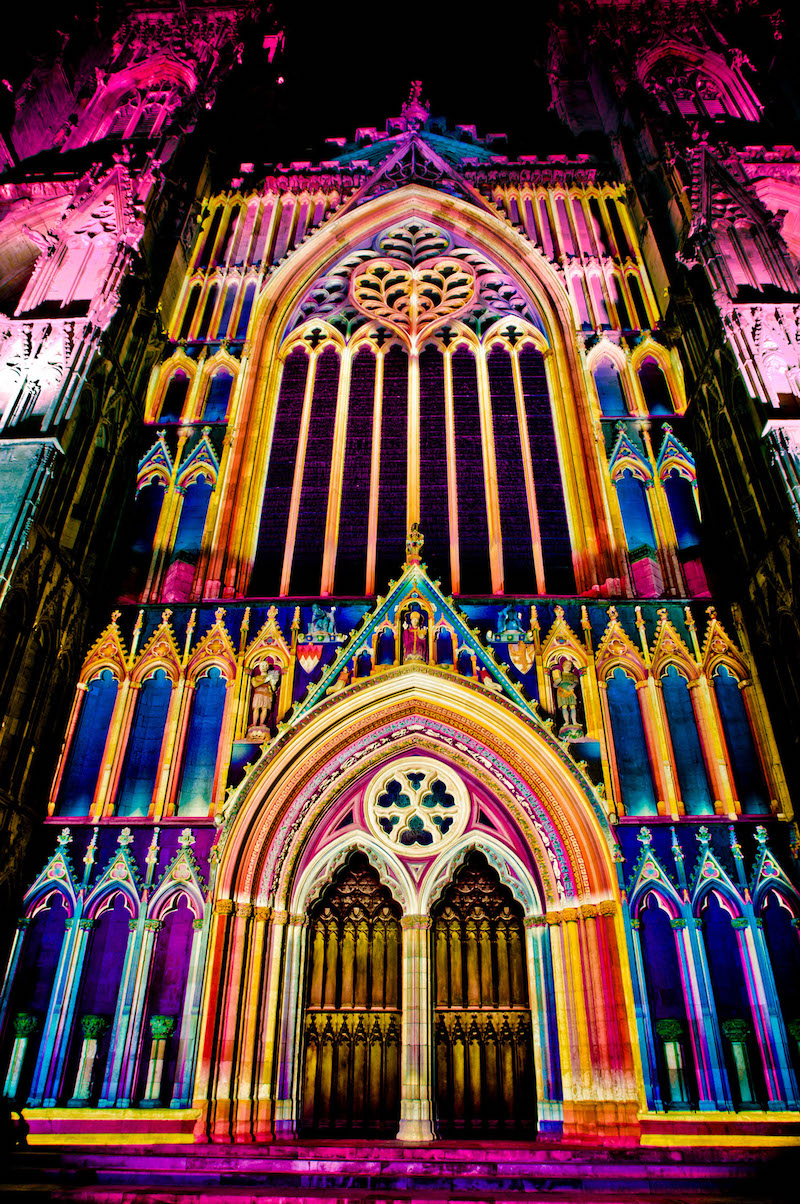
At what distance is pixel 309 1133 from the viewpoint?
357 inches

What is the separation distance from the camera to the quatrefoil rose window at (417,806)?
10297mm

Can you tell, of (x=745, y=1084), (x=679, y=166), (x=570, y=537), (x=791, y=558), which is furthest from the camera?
(x=679, y=166)

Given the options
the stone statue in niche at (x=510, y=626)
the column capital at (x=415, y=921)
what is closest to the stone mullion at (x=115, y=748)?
the column capital at (x=415, y=921)

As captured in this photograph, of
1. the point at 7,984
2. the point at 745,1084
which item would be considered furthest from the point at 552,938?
the point at 7,984

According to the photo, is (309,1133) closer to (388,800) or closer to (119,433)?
(388,800)

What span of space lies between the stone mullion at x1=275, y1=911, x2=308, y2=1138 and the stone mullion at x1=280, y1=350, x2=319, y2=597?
4.80m

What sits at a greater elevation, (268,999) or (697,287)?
(697,287)

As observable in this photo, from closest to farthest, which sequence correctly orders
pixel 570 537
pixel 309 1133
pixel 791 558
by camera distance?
pixel 309 1133, pixel 791 558, pixel 570 537

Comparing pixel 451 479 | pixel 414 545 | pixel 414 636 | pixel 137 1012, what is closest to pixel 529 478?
pixel 451 479

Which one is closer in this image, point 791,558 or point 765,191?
point 791,558

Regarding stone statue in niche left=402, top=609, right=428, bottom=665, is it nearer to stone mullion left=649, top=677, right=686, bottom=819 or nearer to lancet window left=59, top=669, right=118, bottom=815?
stone mullion left=649, top=677, right=686, bottom=819

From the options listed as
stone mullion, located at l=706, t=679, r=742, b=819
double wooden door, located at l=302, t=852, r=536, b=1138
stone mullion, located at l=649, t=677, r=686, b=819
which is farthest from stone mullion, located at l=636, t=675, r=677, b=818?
double wooden door, located at l=302, t=852, r=536, b=1138

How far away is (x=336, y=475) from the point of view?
13508 millimetres

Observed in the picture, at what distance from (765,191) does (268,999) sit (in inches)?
627
